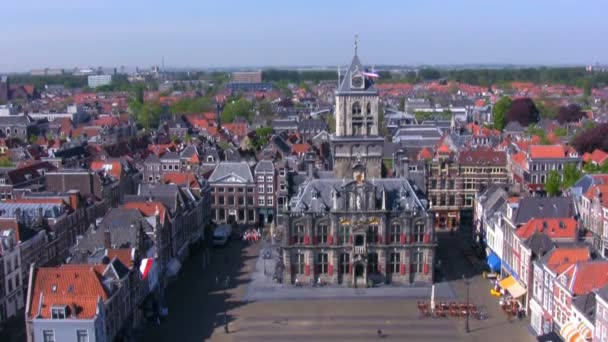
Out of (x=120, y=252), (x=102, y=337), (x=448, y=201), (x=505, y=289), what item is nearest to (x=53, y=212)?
(x=120, y=252)

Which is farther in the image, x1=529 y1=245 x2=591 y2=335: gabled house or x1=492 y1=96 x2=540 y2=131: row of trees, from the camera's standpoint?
x1=492 y1=96 x2=540 y2=131: row of trees

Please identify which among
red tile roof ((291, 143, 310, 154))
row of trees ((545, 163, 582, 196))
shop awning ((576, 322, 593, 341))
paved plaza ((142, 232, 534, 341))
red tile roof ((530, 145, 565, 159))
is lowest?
paved plaza ((142, 232, 534, 341))

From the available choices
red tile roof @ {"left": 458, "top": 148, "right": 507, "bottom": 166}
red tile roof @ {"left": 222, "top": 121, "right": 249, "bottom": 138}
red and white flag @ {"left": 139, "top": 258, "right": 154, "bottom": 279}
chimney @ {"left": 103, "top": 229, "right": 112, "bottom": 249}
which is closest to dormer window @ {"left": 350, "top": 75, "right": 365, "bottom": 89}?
red tile roof @ {"left": 458, "top": 148, "right": 507, "bottom": 166}

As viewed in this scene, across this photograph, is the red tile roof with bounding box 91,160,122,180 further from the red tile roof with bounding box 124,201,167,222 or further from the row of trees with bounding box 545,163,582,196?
the row of trees with bounding box 545,163,582,196

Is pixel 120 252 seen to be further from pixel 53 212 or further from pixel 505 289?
pixel 505 289

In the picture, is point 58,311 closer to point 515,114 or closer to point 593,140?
point 593,140

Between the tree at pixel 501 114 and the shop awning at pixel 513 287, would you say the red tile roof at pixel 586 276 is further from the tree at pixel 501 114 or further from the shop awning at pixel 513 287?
the tree at pixel 501 114

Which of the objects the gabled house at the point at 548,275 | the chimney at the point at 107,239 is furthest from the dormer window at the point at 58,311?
the gabled house at the point at 548,275
